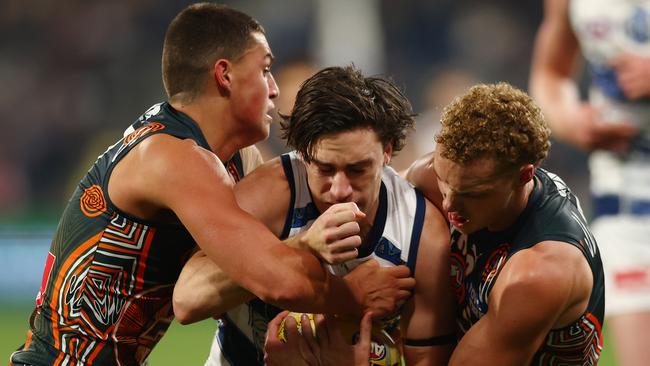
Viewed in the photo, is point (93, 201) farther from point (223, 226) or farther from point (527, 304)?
point (527, 304)

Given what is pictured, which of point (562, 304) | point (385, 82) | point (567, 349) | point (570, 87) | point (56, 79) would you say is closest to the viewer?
point (562, 304)

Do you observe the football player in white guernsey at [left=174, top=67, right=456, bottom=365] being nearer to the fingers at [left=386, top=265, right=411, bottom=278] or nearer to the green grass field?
the fingers at [left=386, top=265, right=411, bottom=278]

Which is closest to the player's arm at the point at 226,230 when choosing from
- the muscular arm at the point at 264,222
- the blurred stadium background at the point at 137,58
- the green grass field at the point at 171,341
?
the muscular arm at the point at 264,222

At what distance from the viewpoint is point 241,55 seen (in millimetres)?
4148

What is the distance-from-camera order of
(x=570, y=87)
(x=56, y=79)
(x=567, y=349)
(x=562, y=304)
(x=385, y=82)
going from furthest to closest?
(x=56, y=79) < (x=570, y=87) < (x=385, y=82) < (x=567, y=349) < (x=562, y=304)

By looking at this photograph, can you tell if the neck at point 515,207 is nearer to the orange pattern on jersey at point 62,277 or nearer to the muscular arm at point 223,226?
the muscular arm at point 223,226

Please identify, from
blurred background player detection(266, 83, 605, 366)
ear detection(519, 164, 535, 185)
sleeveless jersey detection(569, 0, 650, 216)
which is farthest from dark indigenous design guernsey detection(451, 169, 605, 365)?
sleeveless jersey detection(569, 0, 650, 216)

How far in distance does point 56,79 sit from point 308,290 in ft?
31.0

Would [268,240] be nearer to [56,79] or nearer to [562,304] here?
[562,304]

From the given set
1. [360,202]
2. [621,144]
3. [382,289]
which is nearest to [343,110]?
[360,202]

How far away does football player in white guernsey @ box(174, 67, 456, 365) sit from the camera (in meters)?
3.78

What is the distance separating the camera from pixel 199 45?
4.14 meters

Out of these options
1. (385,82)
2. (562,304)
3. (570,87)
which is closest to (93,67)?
(570,87)

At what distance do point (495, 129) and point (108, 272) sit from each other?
1494 mm
